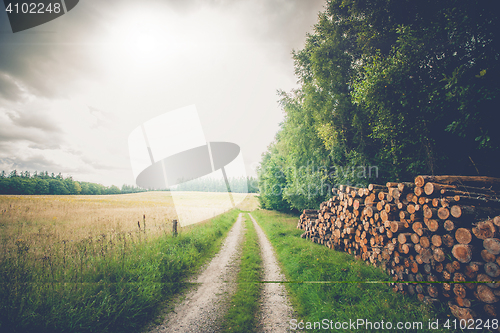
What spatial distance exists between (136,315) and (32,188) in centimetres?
6956

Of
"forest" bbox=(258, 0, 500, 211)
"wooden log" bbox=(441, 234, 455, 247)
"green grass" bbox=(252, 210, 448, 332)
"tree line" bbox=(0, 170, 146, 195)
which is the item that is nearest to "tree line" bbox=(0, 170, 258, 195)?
"tree line" bbox=(0, 170, 146, 195)

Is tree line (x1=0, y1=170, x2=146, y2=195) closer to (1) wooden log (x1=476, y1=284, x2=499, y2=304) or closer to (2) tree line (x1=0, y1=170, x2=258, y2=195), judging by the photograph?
(2) tree line (x1=0, y1=170, x2=258, y2=195)

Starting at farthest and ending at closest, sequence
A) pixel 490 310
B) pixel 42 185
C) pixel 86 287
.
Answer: pixel 42 185, pixel 86 287, pixel 490 310

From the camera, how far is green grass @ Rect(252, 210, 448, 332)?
4023 mm

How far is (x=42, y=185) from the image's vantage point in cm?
5078

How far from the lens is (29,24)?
638 cm

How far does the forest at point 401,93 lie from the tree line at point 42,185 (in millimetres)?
60994

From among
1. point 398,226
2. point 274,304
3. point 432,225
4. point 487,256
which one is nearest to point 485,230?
point 487,256

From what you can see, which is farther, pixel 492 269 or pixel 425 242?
pixel 425 242

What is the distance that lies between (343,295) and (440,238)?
2.86 metres

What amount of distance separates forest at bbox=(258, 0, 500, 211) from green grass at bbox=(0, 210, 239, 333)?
1006 centimetres

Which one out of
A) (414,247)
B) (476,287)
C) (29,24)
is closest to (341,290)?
(414,247)

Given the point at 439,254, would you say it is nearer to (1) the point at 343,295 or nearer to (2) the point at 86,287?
(1) the point at 343,295

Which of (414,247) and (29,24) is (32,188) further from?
(414,247)
